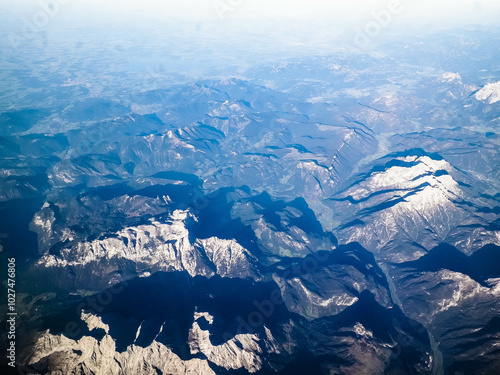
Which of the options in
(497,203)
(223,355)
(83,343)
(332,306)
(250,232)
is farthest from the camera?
(497,203)

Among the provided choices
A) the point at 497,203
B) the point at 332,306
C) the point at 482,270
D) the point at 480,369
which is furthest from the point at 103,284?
the point at 497,203

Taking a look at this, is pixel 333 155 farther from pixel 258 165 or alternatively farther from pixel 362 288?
pixel 362 288

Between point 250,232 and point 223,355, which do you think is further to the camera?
point 250,232

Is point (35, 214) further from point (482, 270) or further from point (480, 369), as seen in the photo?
point (482, 270)

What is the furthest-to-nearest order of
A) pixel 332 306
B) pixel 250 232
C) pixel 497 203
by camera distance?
pixel 497 203 → pixel 250 232 → pixel 332 306

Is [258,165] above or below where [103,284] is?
above

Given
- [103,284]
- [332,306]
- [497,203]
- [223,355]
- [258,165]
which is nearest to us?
[223,355]

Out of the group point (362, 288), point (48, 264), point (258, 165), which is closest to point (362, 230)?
point (362, 288)

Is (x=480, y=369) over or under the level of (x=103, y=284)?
over

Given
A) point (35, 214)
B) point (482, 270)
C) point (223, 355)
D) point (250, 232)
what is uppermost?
point (482, 270)
